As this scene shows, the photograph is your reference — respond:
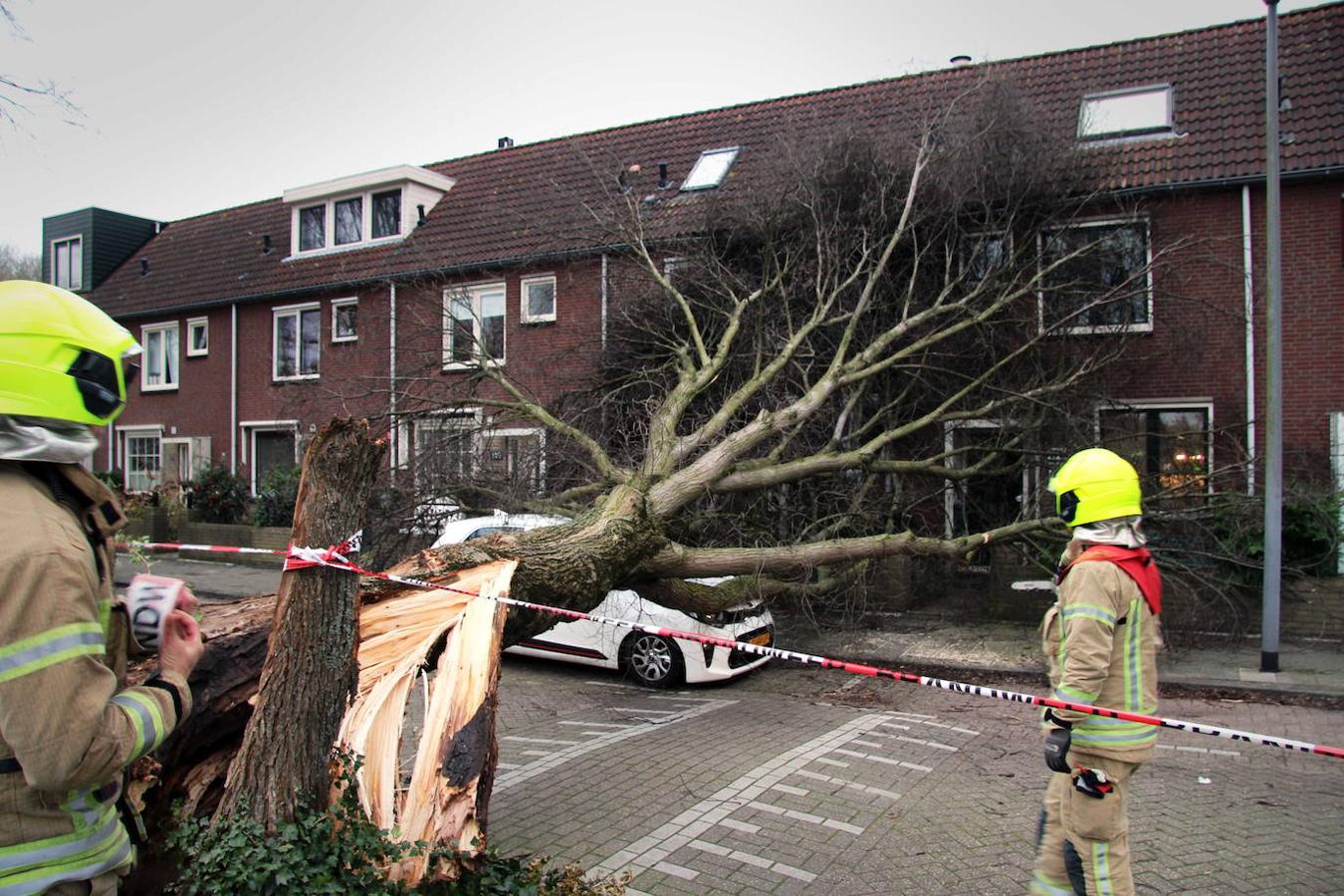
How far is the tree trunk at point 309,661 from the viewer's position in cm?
304

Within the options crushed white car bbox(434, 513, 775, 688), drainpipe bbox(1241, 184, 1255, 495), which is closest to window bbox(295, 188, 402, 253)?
crushed white car bbox(434, 513, 775, 688)

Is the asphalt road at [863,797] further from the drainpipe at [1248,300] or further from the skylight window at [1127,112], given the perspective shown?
the skylight window at [1127,112]

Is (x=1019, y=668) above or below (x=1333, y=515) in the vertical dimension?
below

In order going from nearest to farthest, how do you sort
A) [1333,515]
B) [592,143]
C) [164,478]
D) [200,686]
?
[200,686] → [1333,515] → [592,143] → [164,478]

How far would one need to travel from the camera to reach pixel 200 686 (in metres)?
3.42

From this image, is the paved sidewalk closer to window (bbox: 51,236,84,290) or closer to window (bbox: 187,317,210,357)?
window (bbox: 187,317,210,357)

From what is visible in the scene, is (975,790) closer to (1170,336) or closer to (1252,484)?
(1252,484)

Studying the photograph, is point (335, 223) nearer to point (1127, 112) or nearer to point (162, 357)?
point (162, 357)

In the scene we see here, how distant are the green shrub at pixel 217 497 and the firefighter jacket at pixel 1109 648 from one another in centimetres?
2013

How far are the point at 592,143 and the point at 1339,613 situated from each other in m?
15.3

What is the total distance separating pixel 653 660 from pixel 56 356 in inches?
287

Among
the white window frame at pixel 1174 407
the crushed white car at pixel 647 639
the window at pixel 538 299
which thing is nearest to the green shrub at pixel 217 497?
the window at pixel 538 299

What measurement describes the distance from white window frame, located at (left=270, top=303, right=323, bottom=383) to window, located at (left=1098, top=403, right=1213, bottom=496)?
53.3 feet

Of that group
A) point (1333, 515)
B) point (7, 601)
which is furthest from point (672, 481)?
point (1333, 515)
